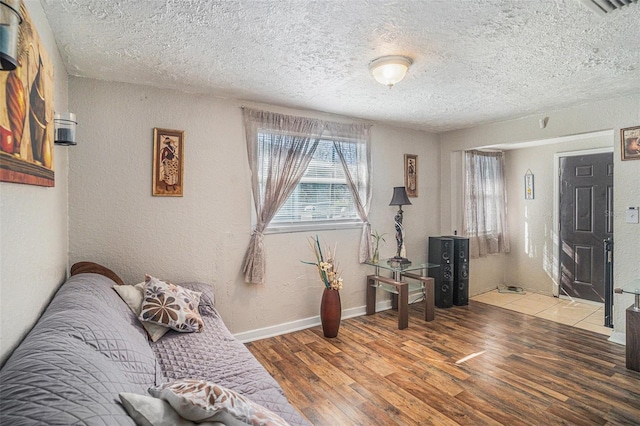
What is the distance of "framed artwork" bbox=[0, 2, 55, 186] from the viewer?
1.11 meters

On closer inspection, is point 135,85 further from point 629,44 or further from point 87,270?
point 629,44

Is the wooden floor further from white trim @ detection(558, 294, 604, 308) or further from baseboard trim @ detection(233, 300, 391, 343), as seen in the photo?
white trim @ detection(558, 294, 604, 308)

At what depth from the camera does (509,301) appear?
4.55m

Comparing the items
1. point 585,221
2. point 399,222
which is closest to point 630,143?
point 585,221

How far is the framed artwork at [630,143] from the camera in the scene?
3.00 meters

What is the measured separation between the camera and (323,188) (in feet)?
12.4

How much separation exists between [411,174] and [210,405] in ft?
13.2

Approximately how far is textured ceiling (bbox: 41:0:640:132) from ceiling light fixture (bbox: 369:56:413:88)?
0.20ft

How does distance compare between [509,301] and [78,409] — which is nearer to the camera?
[78,409]

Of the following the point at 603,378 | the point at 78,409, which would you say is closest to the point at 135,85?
the point at 78,409

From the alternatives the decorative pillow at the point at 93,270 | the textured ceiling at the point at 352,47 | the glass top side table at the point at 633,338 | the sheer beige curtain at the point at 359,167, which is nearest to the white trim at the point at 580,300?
the glass top side table at the point at 633,338

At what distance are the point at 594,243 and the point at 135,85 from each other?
5.69 metres

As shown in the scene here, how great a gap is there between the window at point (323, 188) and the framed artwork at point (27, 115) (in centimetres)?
183

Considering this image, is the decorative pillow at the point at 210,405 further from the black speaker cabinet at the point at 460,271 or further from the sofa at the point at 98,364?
the black speaker cabinet at the point at 460,271
